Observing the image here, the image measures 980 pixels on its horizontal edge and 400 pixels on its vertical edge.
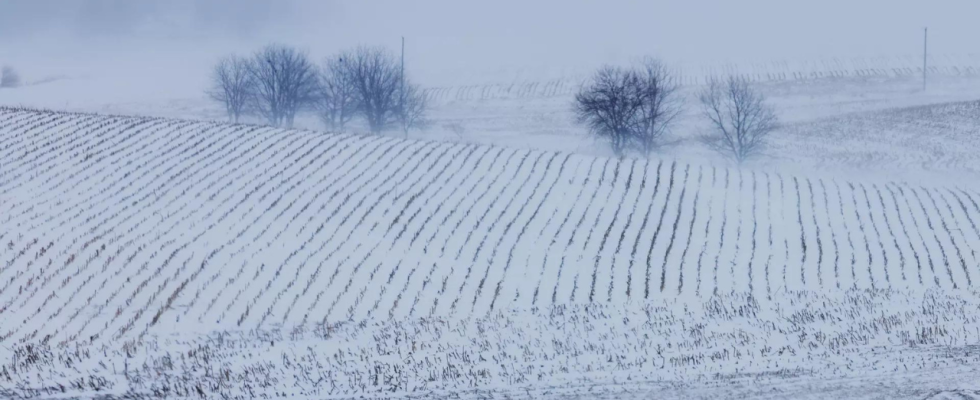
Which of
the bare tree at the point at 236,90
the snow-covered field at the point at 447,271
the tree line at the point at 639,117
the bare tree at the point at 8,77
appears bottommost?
the snow-covered field at the point at 447,271

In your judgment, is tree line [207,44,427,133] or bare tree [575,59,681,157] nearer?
bare tree [575,59,681,157]

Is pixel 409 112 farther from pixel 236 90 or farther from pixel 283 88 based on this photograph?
pixel 236 90

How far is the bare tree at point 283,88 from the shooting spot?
64.8 meters

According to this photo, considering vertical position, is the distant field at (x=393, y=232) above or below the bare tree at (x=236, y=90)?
below

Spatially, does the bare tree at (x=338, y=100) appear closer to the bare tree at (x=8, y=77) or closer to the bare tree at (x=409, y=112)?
the bare tree at (x=409, y=112)

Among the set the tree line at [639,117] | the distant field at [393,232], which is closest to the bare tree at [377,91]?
the tree line at [639,117]

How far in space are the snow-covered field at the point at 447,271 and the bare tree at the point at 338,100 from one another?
28.9m

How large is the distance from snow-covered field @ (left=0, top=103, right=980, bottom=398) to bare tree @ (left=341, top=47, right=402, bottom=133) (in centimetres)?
2754

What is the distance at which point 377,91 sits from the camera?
201ft

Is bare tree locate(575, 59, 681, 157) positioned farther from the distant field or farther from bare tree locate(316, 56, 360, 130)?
bare tree locate(316, 56, 360, 130)

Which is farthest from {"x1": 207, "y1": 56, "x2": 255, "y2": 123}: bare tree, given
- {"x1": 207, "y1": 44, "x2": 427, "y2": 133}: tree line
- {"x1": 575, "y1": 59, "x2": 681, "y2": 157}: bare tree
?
{"x1": 575, "y1": 59, "x2": 681, "y2": 157}: bare tree

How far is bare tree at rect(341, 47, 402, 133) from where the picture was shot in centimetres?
6100

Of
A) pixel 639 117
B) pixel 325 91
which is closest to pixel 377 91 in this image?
pixel 325 91

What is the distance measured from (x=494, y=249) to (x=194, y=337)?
7830mm
